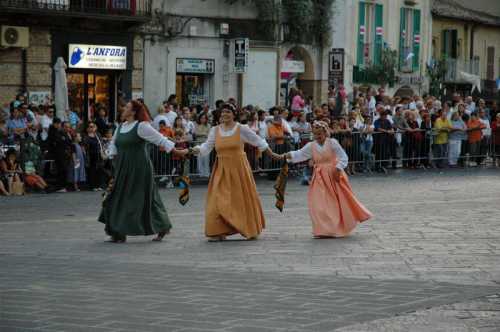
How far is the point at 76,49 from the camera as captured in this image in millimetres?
33062

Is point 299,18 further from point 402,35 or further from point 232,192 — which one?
point 232,192

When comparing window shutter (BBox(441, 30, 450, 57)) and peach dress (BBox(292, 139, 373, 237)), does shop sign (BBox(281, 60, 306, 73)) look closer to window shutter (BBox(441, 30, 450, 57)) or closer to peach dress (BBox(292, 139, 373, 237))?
window shutter (BBox(441, 30, 450, 57))

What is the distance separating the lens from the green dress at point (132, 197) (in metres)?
14.6

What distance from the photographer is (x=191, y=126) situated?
88.9 feet

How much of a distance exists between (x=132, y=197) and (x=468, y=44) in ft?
140

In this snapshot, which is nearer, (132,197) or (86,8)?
(132,197)

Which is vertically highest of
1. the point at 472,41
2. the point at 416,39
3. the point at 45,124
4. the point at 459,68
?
the point at 472,41

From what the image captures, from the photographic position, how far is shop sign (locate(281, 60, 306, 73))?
41.0 meters

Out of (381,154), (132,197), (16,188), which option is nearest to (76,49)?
(381,154)

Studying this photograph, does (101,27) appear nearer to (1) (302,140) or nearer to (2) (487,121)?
(1) (302,140)

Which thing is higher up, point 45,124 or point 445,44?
point 445,44

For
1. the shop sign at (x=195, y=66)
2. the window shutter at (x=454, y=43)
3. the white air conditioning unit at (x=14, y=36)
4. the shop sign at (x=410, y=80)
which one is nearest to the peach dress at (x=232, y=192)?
the white air conditioning unit at (x=14, y=36)

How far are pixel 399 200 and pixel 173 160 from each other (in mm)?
5651

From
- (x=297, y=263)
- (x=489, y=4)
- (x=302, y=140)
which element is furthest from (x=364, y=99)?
(x=489, y=4)
